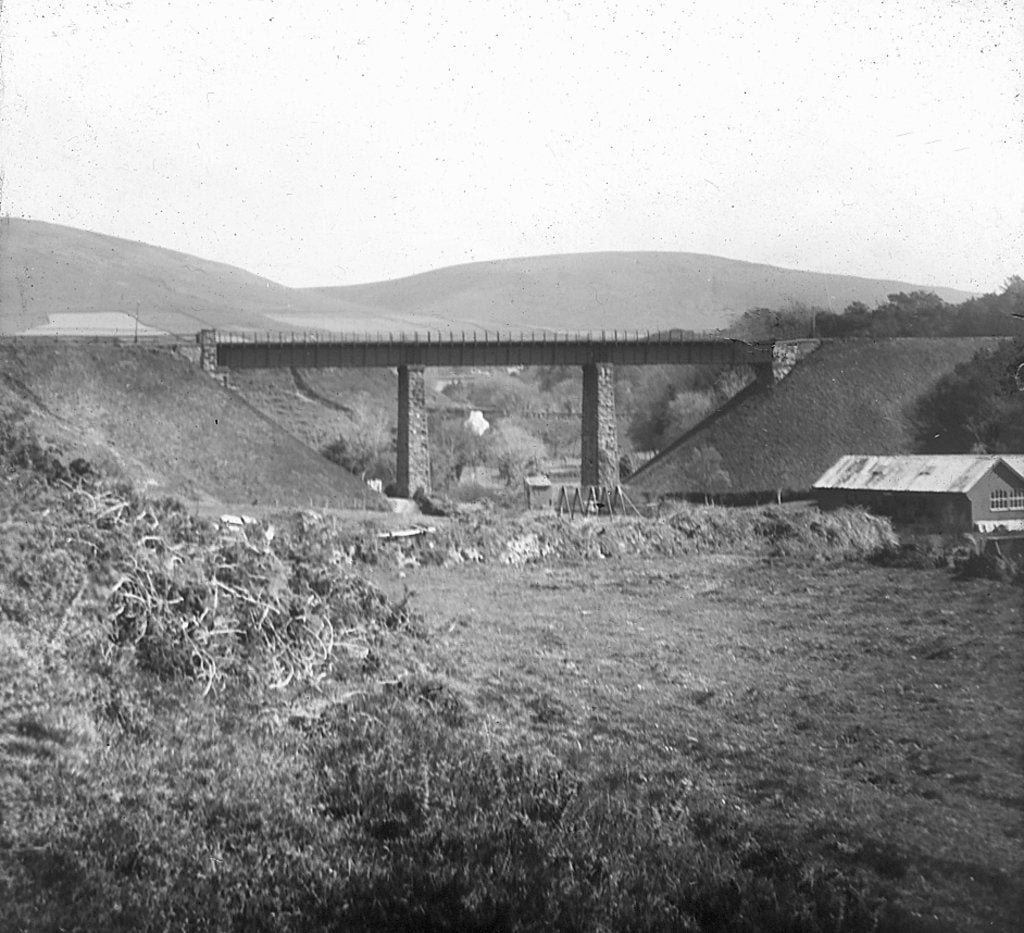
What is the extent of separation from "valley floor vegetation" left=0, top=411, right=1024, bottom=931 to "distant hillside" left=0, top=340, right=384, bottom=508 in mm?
3656

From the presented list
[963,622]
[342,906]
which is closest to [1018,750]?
[963,622]

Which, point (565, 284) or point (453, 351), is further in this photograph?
point (453, 351)

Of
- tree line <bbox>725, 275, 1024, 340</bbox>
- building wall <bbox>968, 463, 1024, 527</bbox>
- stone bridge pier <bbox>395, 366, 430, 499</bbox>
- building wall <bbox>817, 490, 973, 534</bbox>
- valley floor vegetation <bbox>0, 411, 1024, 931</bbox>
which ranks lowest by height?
stone bridge pier <bbox>395, 366, 430, 499</bbox>

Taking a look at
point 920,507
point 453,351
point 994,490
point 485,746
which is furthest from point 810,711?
point 453,351

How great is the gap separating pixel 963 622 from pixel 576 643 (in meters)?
2.46

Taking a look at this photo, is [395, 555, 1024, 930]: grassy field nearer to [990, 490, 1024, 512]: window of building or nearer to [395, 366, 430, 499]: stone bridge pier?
[990, 490, 1024, 512]: window of building

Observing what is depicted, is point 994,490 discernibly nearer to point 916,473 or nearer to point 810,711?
point 916,473

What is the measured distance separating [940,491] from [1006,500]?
72.5 inches

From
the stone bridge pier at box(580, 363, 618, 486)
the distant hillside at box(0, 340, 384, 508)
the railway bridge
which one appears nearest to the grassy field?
the distant hillside at box(0, 340, 384, 508)

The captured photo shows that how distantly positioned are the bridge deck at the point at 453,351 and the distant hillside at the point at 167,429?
3.64m

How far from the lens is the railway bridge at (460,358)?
35.8 metres

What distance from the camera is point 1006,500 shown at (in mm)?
8500

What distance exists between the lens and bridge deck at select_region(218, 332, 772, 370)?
119 feet

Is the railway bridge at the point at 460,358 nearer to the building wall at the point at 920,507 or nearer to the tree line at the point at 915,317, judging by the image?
the tree line at the point at 915,317
